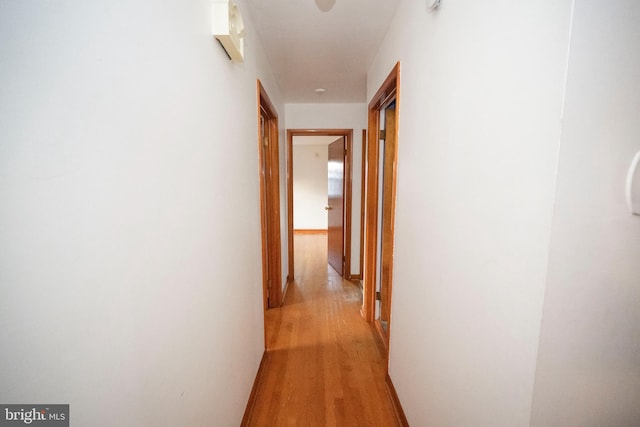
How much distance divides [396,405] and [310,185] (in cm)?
554

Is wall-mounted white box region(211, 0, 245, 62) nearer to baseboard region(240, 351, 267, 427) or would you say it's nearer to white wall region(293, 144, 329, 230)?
baseboard region(240, 351, 267, 427)

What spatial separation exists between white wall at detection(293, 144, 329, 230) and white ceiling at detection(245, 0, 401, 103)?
3692 millimetres

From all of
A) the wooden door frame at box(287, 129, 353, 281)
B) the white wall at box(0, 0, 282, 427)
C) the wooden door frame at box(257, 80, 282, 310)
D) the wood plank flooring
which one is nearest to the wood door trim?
the wooden door frame at box(287, 129, 353, 281)

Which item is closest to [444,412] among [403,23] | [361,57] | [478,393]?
[478,393]

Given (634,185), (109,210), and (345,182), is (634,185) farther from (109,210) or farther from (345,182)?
(345,182)

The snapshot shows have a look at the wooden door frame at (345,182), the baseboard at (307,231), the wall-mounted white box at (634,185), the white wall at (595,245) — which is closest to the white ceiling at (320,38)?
the wooden door frame at (345,182)

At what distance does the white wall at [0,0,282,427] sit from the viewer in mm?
410

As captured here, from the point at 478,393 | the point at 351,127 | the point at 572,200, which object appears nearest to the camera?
the point at 572,200

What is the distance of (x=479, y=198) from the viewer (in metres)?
0.81

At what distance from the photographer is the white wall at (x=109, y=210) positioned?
1.35ft

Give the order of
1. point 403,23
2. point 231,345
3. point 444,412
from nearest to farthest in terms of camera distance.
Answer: point 444,412
point 231,345
point 403,23

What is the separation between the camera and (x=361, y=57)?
2223 millimetres

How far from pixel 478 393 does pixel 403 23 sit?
178 centimetres

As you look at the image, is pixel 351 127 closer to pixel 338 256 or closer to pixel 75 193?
pixel 338 256
